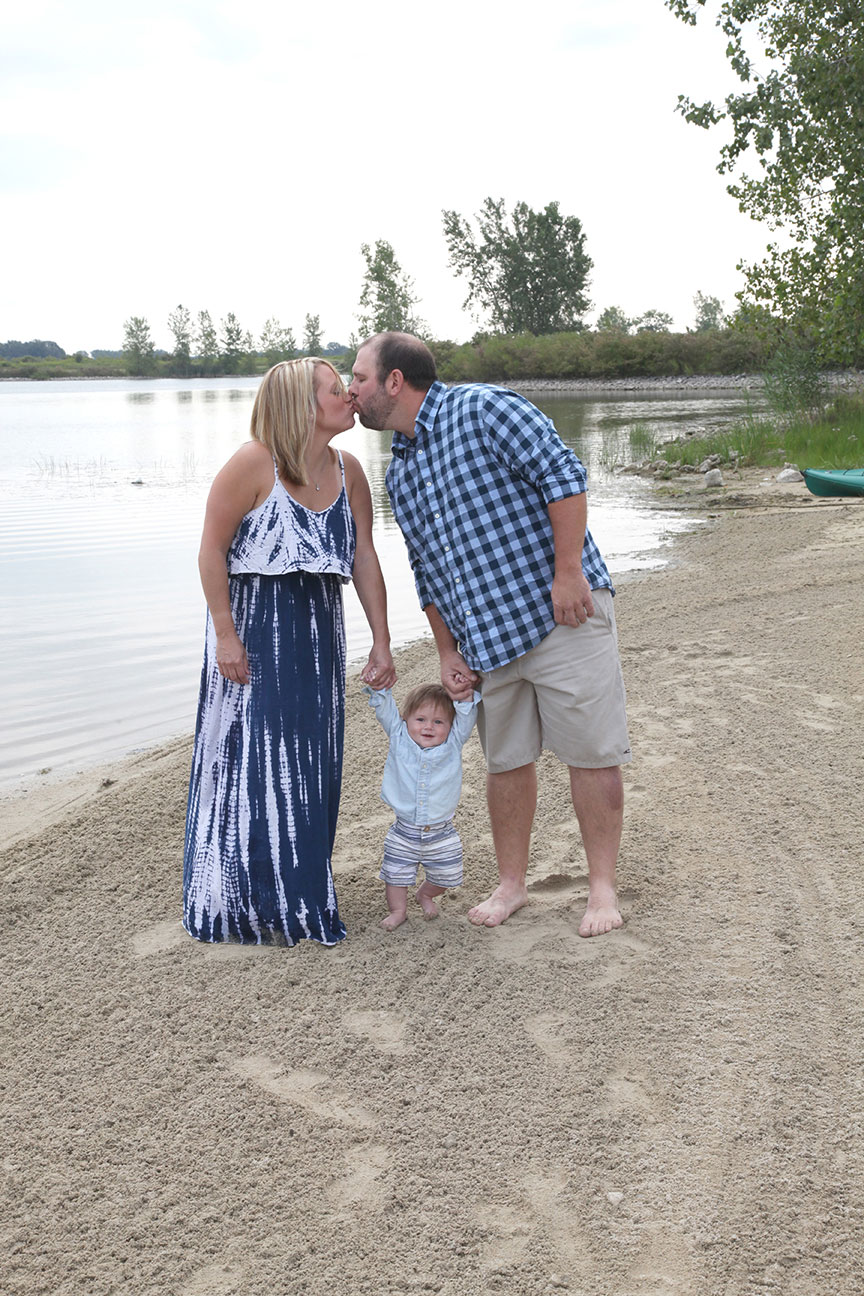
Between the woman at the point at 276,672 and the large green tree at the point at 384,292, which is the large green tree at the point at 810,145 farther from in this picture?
the large green tree at the point at 384,292

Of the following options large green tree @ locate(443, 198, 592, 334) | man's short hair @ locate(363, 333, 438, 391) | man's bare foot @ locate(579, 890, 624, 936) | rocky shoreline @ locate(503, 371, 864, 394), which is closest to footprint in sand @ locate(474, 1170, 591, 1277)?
man's bare foot @ locate(579, 890, 624, 936)

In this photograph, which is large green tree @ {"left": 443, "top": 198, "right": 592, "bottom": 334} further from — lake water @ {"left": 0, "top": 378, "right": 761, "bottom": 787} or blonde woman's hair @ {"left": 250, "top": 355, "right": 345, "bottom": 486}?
blonde woman's hair @ {"left": 250, "top": 355, "right": 345, "bottom": 486}

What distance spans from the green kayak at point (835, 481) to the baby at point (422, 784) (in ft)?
38.4

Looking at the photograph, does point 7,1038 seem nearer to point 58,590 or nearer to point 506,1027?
point 506,1027

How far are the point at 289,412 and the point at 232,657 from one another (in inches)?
30.9

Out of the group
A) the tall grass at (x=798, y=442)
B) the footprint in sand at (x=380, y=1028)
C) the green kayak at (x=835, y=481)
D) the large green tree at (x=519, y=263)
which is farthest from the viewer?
the large green tree at (x=519, y=263)

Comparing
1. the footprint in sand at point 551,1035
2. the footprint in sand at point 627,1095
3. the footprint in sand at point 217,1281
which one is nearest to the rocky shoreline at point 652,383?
the footprint in sand at point 551,1035

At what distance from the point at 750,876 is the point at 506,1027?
1.28m

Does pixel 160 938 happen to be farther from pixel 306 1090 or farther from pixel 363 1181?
pixel 363 1181

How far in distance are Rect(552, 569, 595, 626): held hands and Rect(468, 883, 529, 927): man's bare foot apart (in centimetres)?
102

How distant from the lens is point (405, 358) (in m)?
3.49

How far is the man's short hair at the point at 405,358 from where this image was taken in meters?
3.47

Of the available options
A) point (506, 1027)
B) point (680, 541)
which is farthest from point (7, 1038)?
point (680, 541)

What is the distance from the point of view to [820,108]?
1514cm
